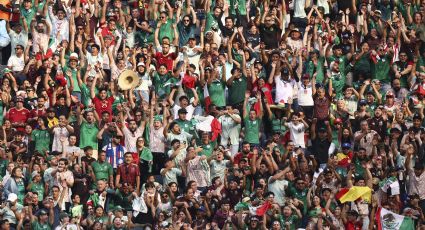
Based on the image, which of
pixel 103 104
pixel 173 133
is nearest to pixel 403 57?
pixel 173 133

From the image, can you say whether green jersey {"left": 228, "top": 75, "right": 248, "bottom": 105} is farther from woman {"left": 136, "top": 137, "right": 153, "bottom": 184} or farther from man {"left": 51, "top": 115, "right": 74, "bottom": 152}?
man {"left": 51, "top": 115, "right": 74, "bottom": 152}

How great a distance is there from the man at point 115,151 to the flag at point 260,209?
9.24 feet

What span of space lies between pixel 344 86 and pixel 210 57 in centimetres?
291

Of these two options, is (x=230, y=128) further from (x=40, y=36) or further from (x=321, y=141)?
(x=40, y=36)

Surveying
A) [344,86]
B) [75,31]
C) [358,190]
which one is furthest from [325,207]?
[75,31]

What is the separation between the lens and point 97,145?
38.4 meters

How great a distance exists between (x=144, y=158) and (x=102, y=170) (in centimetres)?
96

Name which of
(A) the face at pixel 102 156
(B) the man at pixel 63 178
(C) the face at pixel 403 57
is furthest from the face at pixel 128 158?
(C) the face at pixel 403 57

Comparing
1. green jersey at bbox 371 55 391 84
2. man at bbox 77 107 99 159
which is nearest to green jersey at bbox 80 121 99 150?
man at bbox 77 107 99 159

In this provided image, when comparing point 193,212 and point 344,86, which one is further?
point 344,86

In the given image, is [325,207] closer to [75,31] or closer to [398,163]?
[398,163]

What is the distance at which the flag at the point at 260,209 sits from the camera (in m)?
36.8

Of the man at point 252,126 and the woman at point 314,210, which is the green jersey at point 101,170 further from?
the woman at point 314,210

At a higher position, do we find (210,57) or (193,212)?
(210,57)
